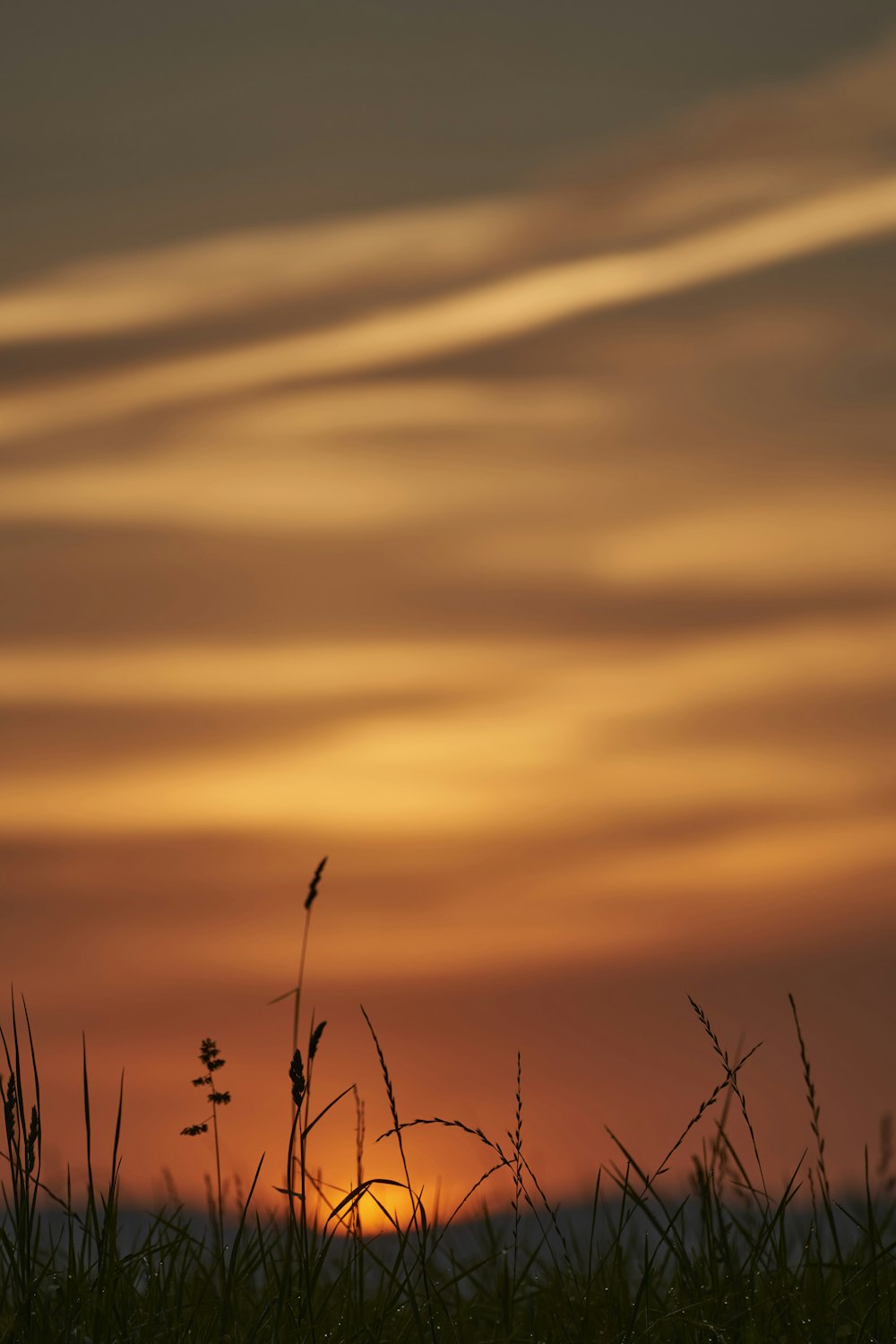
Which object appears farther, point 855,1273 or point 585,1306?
point 855,1273

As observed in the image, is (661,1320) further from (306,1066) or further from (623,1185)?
(306,1066)

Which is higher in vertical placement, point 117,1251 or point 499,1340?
point 117,1251

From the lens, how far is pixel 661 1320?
12.4 ft

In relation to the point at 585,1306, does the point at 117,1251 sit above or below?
above

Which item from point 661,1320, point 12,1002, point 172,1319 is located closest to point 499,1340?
point 661,1320

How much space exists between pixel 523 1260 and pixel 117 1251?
1.83 metres

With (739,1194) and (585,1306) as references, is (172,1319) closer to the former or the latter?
(585,1306)

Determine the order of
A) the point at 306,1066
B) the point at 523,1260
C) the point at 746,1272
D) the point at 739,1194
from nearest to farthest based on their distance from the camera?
the point at 306,1066 → the point at 746,1272 → the point at 739,1194 → the point at 523,1260

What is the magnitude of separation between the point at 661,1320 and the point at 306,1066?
111 centimetres

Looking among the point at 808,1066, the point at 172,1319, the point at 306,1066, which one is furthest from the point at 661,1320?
the point at 172,1319

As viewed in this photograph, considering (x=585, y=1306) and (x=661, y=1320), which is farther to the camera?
(x=585, y=1306)

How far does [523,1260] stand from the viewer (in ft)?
18.0

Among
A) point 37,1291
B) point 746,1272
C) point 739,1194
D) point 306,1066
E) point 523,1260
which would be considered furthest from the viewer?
point 523,1260

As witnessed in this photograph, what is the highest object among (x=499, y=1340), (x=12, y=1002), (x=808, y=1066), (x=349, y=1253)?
(x=12, y=1002)
